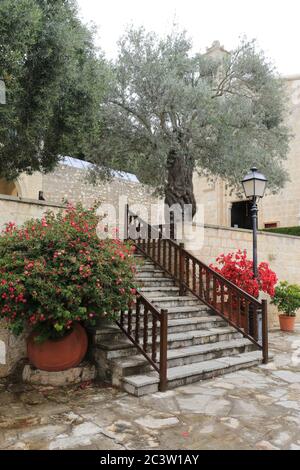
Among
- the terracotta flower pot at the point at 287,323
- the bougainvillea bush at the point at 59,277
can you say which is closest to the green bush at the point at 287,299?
the terracotta flower pot at the point at 287,323

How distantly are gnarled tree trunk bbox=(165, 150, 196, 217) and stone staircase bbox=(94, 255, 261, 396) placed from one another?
2.45 m

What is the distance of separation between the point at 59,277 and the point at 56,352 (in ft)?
3.12

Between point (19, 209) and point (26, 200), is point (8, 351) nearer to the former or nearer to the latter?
point (19, 209)

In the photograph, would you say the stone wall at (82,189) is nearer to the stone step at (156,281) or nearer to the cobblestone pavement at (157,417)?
the stone step at (156,281)

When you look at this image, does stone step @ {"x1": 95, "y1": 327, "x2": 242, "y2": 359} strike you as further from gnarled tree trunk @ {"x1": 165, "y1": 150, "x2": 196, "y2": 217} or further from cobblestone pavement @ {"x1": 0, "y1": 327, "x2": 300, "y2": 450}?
gnarled tree trunk @ {"x1": 165, "y1": 150, "x2": 196, "y2": 217}

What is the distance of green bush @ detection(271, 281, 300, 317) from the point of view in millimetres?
8445

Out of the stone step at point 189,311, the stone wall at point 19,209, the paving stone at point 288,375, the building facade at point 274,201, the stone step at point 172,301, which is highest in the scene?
the building facade at point 274,201

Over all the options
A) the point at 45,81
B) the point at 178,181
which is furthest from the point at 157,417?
the point at 178,181

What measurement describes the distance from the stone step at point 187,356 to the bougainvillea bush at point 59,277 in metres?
0.62

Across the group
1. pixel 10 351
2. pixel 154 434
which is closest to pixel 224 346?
pixel 154 434

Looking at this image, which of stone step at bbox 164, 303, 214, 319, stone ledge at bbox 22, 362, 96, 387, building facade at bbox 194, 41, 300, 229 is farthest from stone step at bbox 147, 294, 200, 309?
building facade at bbox 194, 41, 300, 229

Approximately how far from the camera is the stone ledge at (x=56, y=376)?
13.8 ft
